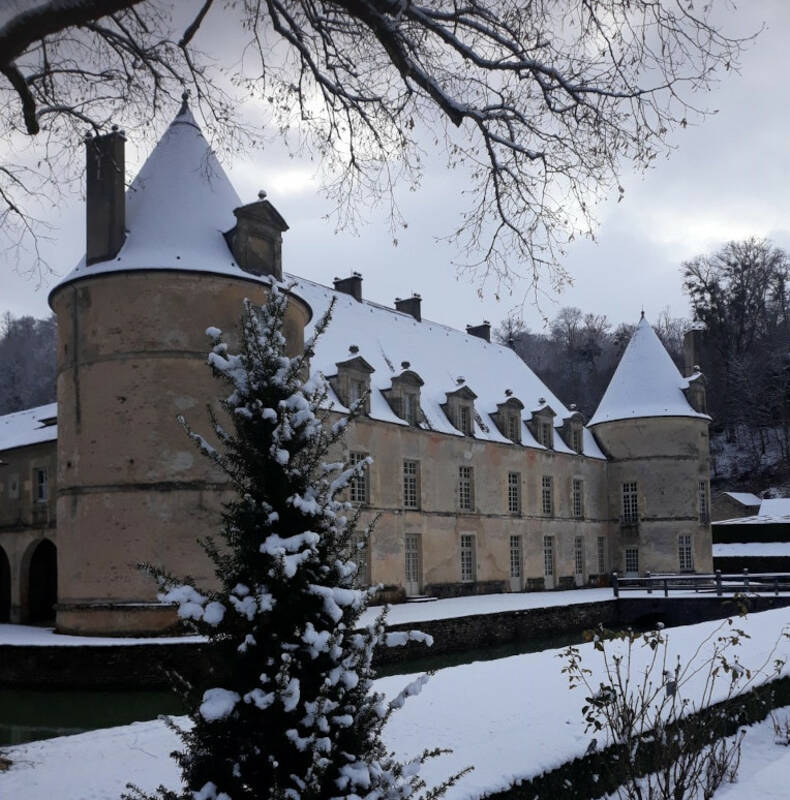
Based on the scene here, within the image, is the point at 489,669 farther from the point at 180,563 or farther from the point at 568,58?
the point at 180,563

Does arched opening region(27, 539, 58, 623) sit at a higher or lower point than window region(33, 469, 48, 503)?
lower

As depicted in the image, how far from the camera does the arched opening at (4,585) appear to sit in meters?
23.7

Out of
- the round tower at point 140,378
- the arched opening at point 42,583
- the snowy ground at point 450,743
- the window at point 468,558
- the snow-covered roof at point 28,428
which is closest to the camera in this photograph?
the snowy ground at point 450,743

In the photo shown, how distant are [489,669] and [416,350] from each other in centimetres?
1974

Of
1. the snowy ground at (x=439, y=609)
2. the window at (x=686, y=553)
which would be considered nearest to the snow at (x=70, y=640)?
the snowy ground at (x=439, y=609)

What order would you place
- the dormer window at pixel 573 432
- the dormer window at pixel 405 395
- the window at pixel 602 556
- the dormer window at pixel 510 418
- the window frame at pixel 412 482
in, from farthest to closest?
the window at pixel 602 556
the dormer window at pixel 573 432
the dormer window at pixel 510 418
the window frame at pixel 412 482
the dormer window at pixel 405 395

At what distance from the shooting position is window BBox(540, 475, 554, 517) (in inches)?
1248

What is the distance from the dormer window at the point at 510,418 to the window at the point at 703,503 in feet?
27.1

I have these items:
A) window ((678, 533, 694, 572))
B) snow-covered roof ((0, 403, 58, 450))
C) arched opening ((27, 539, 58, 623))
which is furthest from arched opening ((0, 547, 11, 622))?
window ((678, 533, 694, 572))

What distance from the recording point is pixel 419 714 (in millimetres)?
8219

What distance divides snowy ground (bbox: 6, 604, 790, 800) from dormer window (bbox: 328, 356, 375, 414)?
1382 cm

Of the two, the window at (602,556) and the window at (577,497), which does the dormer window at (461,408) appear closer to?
the window at (577,497)

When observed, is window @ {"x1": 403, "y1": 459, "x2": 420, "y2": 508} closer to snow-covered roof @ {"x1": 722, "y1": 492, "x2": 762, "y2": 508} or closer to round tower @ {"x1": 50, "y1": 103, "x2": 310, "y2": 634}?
round tower @ {"x1": 50, "y1": 103, "x2": 310, "y2": 634}

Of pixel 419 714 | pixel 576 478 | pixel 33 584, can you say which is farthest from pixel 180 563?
pixel 576 478
